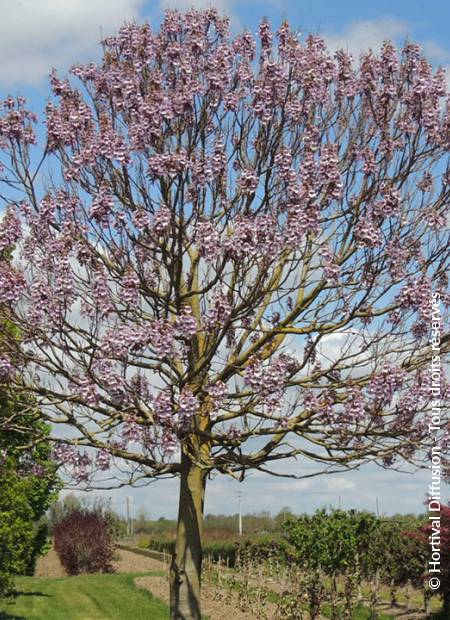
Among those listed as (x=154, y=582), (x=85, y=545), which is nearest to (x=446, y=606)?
(x=154, y=582)

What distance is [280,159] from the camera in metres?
12.5

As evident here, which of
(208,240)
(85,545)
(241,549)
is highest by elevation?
(208,240)

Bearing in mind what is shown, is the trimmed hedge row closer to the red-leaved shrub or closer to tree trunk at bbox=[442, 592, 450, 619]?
the red-leaved shrub


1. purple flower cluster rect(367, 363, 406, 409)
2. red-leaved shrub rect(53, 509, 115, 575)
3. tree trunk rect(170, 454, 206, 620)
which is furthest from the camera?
red-leaved shrub rect(53, 509, 115, 575)

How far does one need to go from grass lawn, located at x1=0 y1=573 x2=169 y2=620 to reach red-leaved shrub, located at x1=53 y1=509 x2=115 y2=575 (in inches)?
223

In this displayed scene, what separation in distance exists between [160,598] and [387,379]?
1571 cm

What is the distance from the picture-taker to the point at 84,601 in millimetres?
25875

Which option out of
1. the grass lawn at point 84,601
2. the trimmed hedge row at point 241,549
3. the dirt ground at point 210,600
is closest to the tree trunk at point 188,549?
the dirt ground at point 210,600

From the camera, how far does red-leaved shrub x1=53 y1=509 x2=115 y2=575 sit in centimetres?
3716

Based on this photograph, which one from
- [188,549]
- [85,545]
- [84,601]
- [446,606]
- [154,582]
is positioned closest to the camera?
[188,549]

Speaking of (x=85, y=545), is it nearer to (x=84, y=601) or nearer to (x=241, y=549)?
(x=241, y=549)

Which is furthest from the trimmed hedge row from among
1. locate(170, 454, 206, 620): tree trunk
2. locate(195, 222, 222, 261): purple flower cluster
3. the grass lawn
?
locate(195, 222, 222, 261): purple flower cluster

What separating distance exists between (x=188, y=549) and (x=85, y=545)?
25.3 meters

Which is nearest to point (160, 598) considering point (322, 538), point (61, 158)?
point (322, 538)
